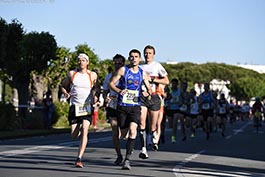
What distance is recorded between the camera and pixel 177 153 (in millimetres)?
15836

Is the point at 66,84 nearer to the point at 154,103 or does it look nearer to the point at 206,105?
the point at 154,103

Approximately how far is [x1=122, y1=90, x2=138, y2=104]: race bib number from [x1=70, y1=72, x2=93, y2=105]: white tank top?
610 millimetres

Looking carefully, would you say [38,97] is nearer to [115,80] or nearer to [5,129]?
[5,129]

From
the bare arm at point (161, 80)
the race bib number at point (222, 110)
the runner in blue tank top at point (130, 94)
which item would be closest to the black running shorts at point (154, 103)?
the bare arm at point (161, 80)

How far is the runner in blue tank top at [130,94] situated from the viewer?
11.6 metres

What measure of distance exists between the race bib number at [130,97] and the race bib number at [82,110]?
2.03 ft

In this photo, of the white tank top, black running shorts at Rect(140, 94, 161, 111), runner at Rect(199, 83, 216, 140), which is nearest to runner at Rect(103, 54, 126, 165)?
the white tank top

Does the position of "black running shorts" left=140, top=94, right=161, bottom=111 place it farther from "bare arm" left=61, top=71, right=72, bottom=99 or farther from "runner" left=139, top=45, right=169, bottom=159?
"bare arm" left=61, top=71, right=72, bottom=99

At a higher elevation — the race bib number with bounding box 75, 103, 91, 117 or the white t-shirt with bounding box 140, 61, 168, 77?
the white t-shirt with bounding box 140, 61, 168, 77

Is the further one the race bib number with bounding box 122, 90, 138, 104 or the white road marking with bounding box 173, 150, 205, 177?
the race bib number with bounding box 122, 90, 138, 104

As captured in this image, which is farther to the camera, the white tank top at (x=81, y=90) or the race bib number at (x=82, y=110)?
→ the white tank top at (x=81, y=90)

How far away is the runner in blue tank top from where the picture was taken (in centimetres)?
1155

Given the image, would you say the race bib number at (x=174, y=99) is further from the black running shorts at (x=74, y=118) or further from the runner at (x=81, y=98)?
the black running shorts at (x=74, y=118)

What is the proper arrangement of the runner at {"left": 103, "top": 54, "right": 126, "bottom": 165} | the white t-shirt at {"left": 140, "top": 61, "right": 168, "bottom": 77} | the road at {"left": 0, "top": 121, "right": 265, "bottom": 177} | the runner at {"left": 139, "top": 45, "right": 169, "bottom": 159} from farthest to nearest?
1. the white t-shirt at {"left": 140, "top": 61, "right": 168, "bottom": 77}
2. the runner at {"left": 139, "top": 45, "right": 169, "bottom": 159}
3. the runner at {"left": 103, "top": 54, "right": 126, "bottom": 165}
4. the road at {"left": 0, "top": 121, "right": 265, "bottom": 177}
